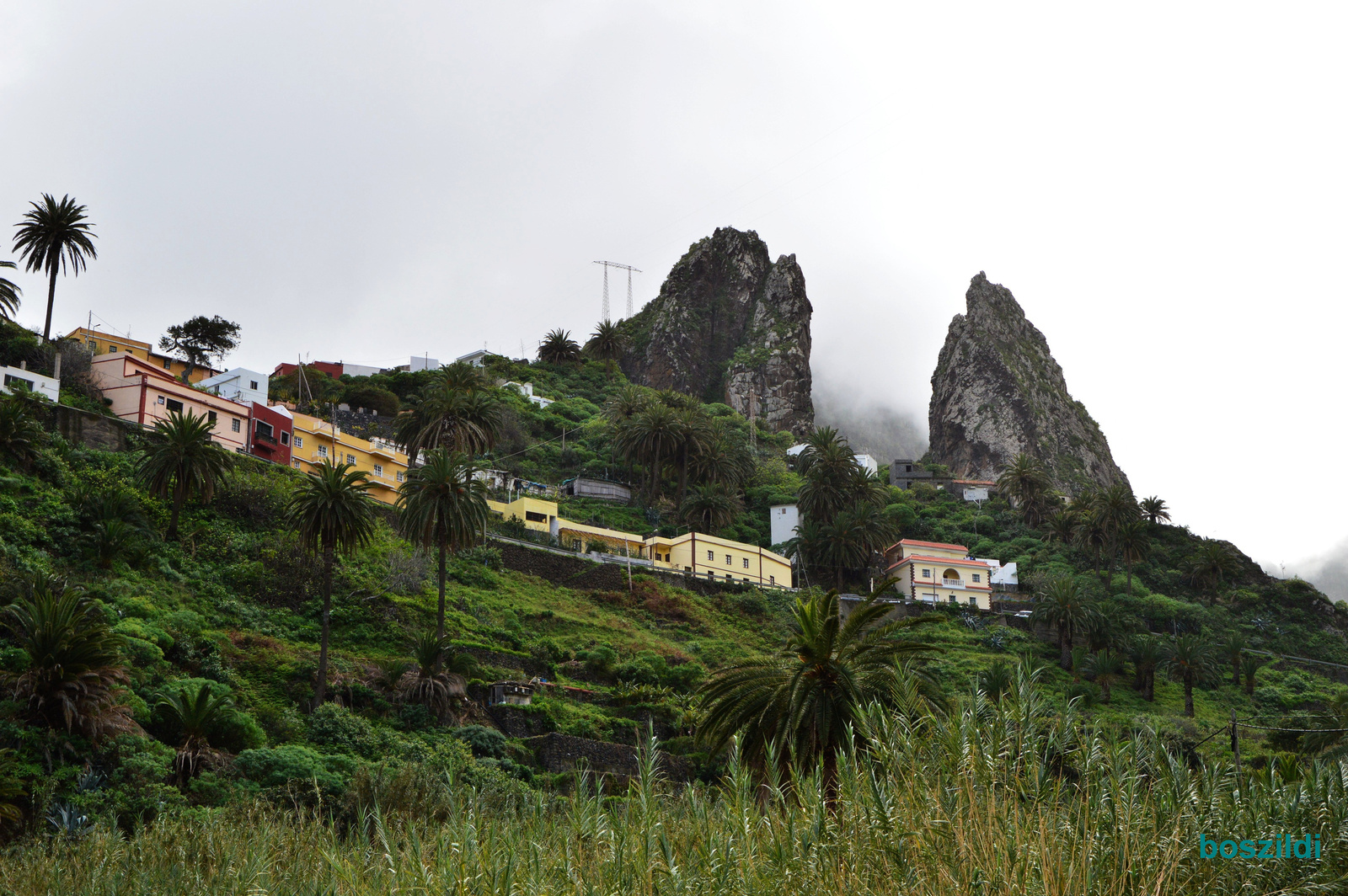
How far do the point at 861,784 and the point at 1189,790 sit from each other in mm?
3459

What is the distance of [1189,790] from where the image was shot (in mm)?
11344

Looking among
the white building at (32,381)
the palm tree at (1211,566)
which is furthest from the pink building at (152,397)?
the palm tree at (1211,566)

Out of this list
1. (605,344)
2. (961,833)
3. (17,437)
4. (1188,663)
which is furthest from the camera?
(605,344)

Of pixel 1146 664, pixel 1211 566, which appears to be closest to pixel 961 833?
pixel 1146 664

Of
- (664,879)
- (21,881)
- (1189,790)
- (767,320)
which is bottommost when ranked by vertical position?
(21,881)

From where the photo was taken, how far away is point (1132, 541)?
80.8 m

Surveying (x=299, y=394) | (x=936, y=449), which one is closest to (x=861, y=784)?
(x=299, y=394)

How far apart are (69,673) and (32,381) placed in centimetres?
3137

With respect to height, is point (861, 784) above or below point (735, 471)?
below

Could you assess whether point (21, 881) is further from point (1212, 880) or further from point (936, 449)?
point (936, 449)

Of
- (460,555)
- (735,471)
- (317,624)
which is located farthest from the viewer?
(735,471)

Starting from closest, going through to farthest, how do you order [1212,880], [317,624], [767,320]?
[1212,880], [317,624], [767,320]

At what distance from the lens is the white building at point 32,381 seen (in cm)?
→ 5306

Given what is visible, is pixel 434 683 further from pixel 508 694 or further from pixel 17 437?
pixel 17 437
